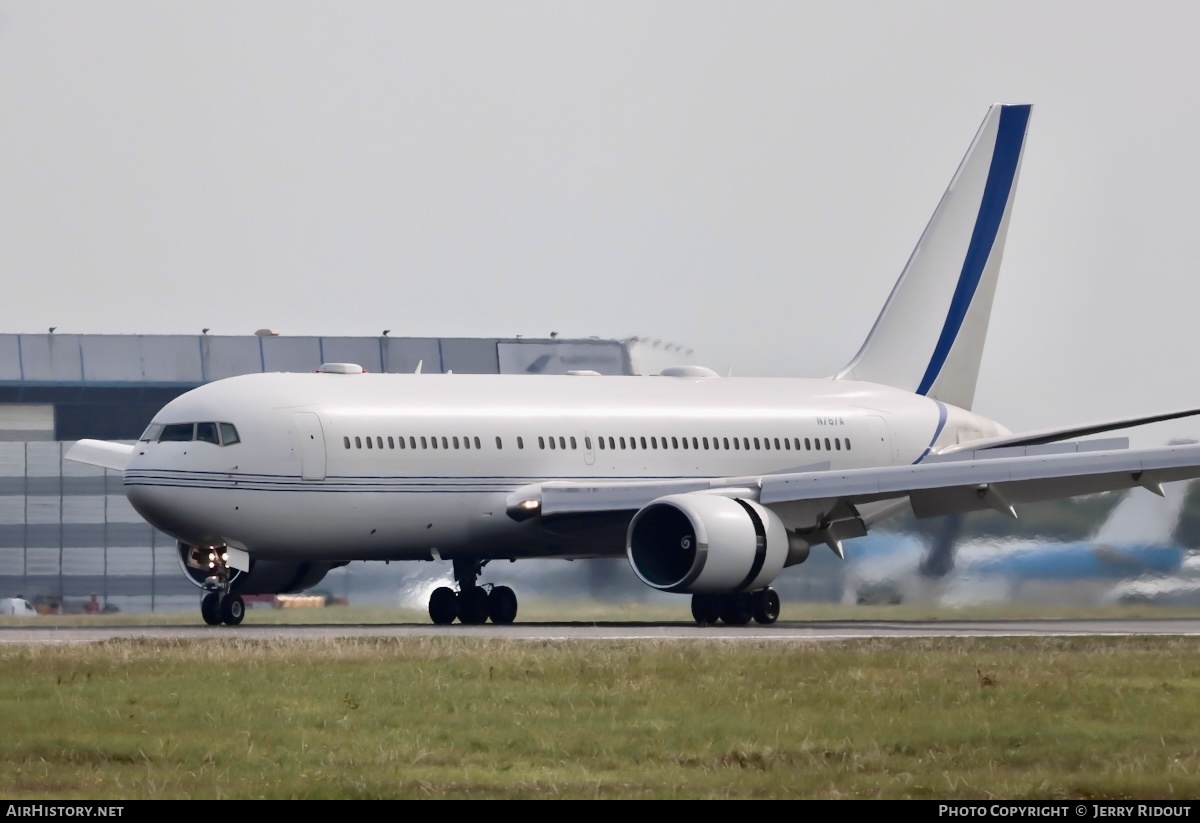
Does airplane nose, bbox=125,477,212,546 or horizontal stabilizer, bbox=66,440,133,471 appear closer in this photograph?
airplane nose, bbox=125,477,212,546

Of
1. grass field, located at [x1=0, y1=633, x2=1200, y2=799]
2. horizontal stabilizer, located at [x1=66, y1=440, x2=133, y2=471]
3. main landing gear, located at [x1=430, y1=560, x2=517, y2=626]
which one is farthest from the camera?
main landing gear, located at [x1=430, y1=560, x2=517, y2=626]

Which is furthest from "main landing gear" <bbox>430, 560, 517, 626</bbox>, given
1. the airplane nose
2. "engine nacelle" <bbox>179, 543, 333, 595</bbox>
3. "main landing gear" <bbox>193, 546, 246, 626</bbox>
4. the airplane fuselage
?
the airplane nose

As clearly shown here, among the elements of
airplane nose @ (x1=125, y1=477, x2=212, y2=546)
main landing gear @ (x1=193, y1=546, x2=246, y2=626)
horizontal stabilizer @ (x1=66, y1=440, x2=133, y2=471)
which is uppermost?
horizontal stabilizer @ (x1=66, y1=440, x2=133, y2=471)

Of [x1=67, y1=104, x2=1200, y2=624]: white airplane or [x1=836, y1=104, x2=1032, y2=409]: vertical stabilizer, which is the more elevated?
[x1=836, y1=104, x2=1032, y2=409]: vertical stabilizer

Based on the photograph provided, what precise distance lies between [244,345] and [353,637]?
35866 millimetres

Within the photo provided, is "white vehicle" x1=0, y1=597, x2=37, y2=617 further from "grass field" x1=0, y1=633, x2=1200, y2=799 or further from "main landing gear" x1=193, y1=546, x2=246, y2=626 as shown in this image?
"grass field" x1=0, y1=633, x2=1200, y2=799

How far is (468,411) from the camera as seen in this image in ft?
115

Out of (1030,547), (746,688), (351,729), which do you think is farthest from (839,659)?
(1030,547)

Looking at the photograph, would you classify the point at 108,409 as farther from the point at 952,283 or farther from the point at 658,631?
the point at 658,631

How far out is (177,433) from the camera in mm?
32594

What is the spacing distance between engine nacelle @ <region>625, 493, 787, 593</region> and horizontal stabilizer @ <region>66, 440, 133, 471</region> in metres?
9.48

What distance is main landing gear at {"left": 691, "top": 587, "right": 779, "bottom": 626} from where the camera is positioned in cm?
3438

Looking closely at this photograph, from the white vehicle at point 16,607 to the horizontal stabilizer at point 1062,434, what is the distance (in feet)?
80.7

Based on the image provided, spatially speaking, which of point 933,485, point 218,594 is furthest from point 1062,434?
point 218,594
